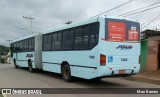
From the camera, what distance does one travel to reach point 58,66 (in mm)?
15062

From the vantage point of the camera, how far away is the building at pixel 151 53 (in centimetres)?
1988

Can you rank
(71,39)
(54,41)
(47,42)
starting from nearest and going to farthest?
(71,39), (54,41), (47,42)

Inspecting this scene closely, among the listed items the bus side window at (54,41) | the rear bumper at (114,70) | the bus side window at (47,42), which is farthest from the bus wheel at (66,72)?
the rear bumper at (114,70)

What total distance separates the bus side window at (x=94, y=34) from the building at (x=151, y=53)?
949cm

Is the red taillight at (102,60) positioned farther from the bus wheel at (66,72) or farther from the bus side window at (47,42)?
the bus side window at (47,42)

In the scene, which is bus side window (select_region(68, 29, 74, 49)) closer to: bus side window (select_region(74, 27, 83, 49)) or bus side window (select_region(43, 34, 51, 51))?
bus side window (select_region(74, 27, 83, 49))

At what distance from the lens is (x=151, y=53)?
20266mm

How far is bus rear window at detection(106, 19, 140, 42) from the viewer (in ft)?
37.5

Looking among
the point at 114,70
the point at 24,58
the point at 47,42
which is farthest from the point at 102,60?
the point at 24,58

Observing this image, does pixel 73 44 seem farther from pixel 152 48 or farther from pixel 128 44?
pixel 152 48

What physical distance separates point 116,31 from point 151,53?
9551 mm

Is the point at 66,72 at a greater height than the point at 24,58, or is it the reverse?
the point at 24,58

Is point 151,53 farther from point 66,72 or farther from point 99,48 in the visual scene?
point 99,48

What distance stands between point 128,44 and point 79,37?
2394 millimetres
